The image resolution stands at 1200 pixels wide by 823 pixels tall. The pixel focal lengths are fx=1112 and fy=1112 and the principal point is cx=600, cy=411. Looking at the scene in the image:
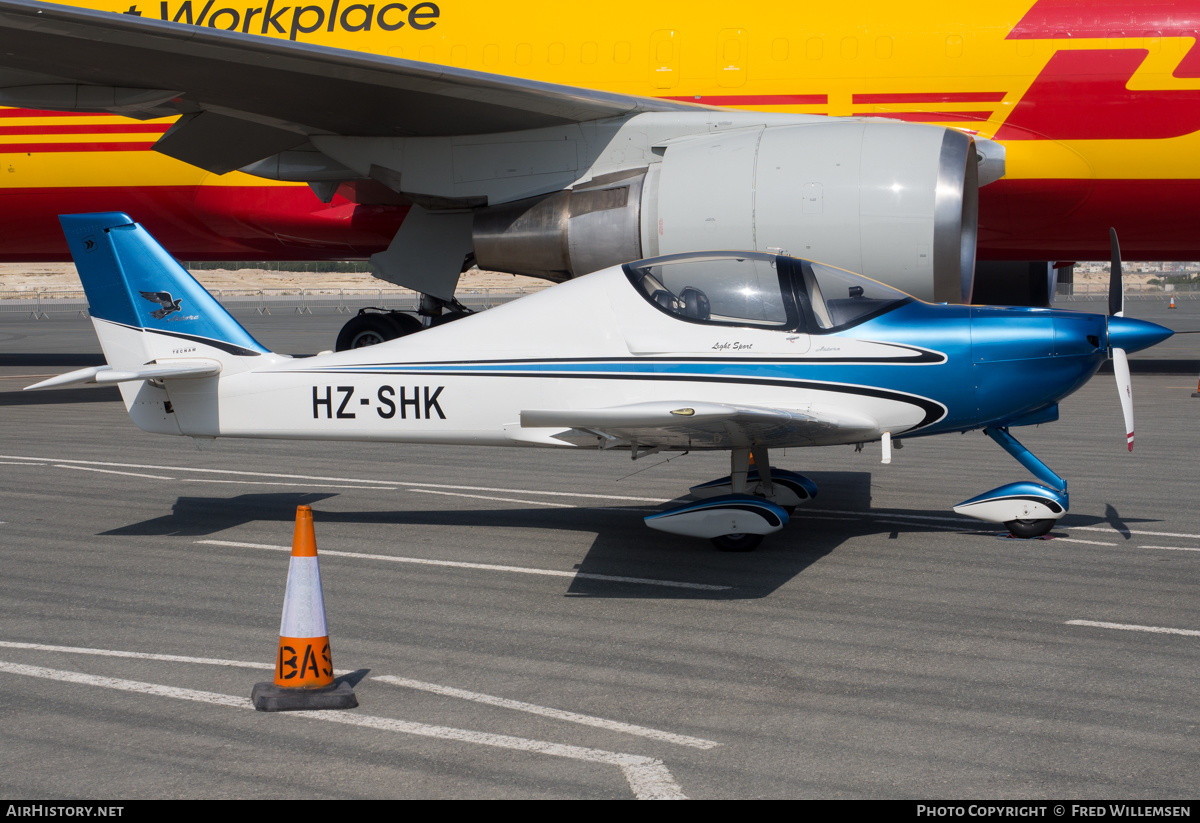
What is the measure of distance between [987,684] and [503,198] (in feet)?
30.5

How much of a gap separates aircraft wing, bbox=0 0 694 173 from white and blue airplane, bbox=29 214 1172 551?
4.26 metres

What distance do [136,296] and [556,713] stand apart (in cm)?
561

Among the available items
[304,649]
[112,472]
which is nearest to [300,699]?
[304,649]

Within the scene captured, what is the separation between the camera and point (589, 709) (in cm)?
467

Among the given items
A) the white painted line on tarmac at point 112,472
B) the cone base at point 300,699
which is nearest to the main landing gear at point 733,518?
the cone base at point 300,699

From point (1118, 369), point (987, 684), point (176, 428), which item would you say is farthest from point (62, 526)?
point (1118, 369)

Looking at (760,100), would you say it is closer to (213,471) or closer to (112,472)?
(213,471)

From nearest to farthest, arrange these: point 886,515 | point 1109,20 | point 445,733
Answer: point 445,733, point 886,515, point 1109,20

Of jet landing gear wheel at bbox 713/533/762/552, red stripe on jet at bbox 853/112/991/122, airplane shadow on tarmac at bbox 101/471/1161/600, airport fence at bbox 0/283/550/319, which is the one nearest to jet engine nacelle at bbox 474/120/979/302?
airplane shadow on tarmac at bbox 101/471/1161/600

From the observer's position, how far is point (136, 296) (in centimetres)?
855

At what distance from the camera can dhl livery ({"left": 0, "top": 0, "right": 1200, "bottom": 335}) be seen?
10.9m

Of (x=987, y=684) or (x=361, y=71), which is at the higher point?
(x=361, y=71)

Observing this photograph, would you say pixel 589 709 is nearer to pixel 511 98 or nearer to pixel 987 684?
pixel 987 684

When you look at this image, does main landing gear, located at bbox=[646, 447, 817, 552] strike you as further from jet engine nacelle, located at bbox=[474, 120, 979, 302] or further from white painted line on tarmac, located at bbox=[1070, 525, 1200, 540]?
jet engine nacelle, located at bbox=[474, 120, 979, 302]
